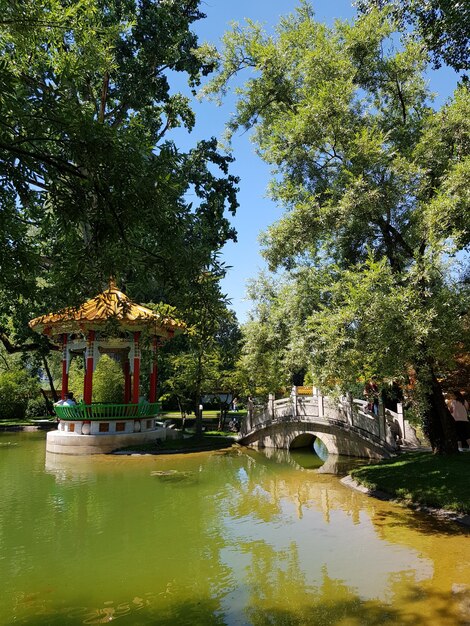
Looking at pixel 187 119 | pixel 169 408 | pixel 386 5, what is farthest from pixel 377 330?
pixel 169 408

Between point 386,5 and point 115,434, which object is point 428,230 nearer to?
point 386,5

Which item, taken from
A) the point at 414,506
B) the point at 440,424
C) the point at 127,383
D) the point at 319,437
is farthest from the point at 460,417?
the point at 127,383

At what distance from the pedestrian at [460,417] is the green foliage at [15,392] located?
25.7 metres

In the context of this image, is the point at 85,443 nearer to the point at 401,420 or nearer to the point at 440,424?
the point at 401,420

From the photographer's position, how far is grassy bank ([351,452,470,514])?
8.26m

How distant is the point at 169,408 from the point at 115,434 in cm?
1913

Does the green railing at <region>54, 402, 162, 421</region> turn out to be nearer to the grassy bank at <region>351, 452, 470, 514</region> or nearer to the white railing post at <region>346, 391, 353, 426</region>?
the white railing post at <region>346, 391, 353, 426</region>

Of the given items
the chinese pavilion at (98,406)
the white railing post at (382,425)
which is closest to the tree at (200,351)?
the chinese pavilion at (98,406)

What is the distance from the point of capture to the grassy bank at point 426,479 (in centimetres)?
826

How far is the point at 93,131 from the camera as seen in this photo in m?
3.80

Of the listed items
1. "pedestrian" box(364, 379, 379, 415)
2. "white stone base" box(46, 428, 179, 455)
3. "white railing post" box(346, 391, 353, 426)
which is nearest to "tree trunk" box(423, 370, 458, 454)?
"white railing post" box(346, 391, 353, 426)

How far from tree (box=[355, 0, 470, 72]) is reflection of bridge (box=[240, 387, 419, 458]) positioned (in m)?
9.07

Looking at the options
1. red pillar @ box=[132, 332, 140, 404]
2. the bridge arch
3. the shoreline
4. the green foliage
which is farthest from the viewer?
the green foliage

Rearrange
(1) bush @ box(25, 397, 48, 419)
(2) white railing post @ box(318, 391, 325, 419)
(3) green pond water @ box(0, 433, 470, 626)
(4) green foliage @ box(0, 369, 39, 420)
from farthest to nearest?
(1) bush @ box(25, 397, 48, 419)
(4) green foliage @ box(0, 369, 39, 420)
(2) white railing post @ box(318, 391, 325, 419)
(3) green pond water @ box(0, 433, 470, 626)
